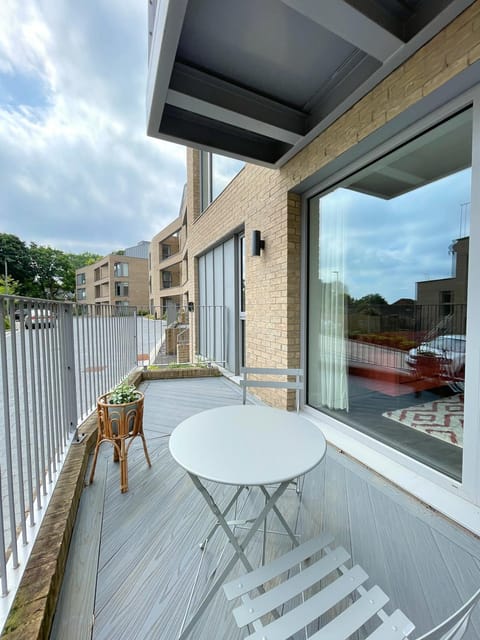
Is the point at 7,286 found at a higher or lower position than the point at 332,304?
higher

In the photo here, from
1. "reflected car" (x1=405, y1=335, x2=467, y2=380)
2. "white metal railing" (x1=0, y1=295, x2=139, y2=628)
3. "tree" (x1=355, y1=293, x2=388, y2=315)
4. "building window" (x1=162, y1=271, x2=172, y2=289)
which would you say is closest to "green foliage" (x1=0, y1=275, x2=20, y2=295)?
"white metal railing" (x1=0, y1=295, x2=139, y2=628)

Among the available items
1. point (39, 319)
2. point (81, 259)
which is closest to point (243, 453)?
point (39, 319)

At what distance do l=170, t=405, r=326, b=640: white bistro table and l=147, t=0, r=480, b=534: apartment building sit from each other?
120 cm

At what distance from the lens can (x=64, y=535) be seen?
4.78 feet

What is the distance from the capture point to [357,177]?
8.73ft

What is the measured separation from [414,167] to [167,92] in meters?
2.01

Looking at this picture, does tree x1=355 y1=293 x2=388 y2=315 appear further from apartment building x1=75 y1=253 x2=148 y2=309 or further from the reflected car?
apartment building x1=75 y1=253 x2=148 y2=309

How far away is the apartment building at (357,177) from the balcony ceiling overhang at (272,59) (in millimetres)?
10

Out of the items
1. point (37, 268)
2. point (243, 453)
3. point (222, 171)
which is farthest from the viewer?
point (37, 268)

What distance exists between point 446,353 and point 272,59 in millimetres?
2596

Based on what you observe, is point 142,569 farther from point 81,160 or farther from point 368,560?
point 81,160

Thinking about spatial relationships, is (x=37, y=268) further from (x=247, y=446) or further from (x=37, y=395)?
(x=247, y=446)

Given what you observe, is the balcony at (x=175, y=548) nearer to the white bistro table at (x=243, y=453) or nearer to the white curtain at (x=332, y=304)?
the white bistro table at (x=243, y=453)

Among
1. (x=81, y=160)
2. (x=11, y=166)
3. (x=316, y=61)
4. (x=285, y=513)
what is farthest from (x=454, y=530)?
(x=11, y=166)
